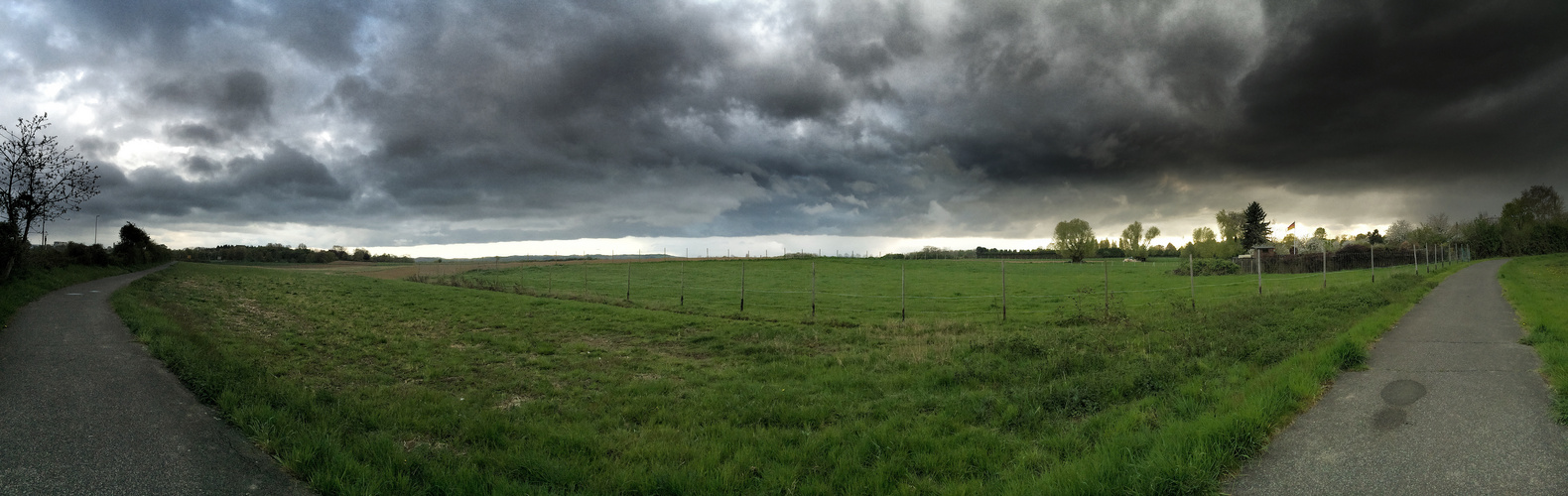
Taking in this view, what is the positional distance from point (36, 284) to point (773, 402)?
30.3 m

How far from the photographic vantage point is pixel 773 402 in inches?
336

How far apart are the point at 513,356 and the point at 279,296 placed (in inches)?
844

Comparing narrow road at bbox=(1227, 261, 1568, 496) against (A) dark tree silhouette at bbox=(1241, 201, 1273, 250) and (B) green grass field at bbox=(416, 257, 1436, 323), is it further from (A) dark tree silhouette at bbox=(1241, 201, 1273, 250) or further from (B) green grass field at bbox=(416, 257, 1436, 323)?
(A) dark tree silhouette at bbox=(1241, 201, 1273, 250)

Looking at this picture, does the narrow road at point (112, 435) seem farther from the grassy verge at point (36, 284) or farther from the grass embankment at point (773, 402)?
the grassy verge at point (36, 284)

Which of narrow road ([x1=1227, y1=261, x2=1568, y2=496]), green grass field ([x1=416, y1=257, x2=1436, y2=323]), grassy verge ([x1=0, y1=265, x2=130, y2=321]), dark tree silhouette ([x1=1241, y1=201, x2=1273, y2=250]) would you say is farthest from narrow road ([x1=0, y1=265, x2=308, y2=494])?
dark tree silhouette ([x1=1241, y1=201, x2=1273, y2=250])

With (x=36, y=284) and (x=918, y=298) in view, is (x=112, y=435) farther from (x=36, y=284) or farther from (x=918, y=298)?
(x=918, y=298)

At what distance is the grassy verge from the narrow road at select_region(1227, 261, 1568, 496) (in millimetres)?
23201

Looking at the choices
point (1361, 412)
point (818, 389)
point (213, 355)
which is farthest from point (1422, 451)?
point (213, 355)

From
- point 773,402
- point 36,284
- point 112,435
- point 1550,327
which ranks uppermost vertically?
point 36,284

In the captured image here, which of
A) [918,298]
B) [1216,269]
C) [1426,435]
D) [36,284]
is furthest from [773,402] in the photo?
[1216,269]

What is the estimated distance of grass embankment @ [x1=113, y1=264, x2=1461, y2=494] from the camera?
5523mm

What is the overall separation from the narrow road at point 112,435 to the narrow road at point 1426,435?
856cm

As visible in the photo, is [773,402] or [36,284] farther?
Result: [36,284]

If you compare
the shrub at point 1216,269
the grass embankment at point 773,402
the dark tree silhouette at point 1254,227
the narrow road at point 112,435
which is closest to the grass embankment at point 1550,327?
the grass embankment at point 773,402
